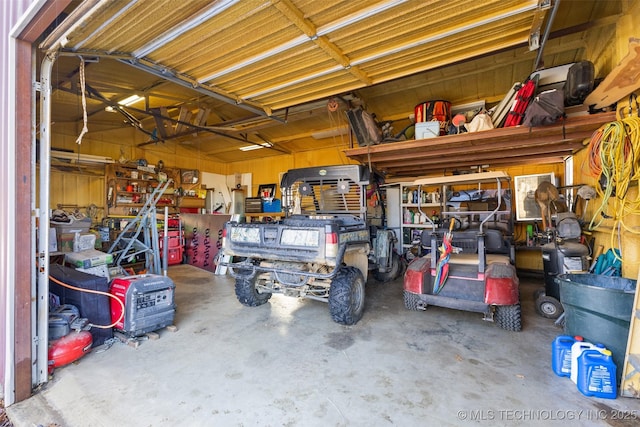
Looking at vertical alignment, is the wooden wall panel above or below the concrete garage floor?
above

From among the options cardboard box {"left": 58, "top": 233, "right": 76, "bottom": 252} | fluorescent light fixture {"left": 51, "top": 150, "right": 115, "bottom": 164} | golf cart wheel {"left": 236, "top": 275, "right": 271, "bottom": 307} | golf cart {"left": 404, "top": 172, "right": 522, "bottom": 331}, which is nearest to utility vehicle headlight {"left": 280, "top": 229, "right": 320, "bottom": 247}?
golf cart wheel {"left": 236, "top": 275, "right": 271, "bottom": 307}

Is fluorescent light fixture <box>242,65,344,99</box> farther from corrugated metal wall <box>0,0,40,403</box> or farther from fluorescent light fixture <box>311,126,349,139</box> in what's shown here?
fluorescent light fixture <box>311,126,349,139</box>

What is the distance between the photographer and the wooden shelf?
11.6 ft

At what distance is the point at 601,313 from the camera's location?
2.14m

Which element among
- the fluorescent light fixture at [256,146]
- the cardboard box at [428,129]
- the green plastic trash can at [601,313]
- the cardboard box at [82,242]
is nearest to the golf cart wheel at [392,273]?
the cardboard box at [428,129]

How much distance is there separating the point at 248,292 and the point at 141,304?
134 cm

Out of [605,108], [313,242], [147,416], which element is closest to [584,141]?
[605,108]

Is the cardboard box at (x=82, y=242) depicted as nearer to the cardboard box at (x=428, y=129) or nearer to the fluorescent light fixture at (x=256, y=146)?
the fluorescent light fixture at (x=256, y=146)

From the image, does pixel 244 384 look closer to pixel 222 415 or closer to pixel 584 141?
pixel 222 415

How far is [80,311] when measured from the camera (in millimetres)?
2773

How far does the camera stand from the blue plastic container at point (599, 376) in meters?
1.97

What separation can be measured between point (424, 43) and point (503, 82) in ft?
9.75

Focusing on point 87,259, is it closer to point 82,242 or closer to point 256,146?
point 82,242

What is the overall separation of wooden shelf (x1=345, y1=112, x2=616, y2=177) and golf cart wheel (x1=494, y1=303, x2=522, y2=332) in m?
2.21
